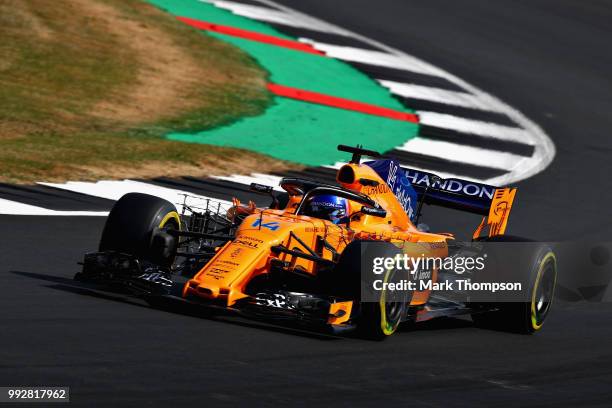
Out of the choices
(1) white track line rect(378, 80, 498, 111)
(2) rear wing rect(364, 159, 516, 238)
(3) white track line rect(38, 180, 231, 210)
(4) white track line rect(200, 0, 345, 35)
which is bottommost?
(3) white track line rect(38, 180, 231, 210)

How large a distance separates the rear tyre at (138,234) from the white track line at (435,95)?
12219mm

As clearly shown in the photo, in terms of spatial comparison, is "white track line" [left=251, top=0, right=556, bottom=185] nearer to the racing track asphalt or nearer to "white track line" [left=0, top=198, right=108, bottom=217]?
the racing track asphalt

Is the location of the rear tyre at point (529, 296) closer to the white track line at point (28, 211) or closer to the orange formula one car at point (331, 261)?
the orange formula one car at point (331, 261)

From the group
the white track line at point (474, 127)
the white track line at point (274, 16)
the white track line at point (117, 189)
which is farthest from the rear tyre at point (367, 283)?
the white track line at point (274, 16)

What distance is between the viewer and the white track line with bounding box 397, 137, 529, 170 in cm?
1847

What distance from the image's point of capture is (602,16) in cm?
2912

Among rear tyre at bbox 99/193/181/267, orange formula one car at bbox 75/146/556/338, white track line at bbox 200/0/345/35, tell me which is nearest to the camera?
orange formula one car at bbox 75/146/556/338

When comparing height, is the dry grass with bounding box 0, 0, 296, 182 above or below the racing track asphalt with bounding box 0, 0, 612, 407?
below

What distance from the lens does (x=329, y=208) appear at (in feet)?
34.0

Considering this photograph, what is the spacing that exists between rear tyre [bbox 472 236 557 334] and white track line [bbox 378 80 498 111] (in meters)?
11.1

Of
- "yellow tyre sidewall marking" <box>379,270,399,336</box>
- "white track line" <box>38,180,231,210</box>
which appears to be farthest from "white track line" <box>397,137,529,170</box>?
"yellow tyre sidewall marking" <box>379,270,399,336</box>

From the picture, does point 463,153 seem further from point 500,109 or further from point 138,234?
point 138,234

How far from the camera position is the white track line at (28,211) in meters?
12.9

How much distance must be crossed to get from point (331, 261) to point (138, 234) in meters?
1.57
